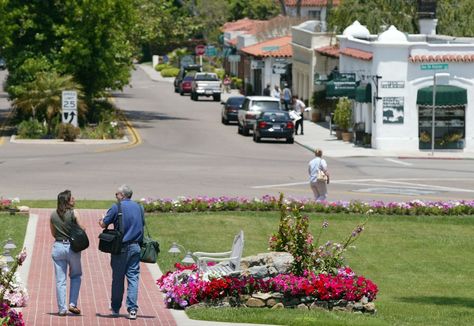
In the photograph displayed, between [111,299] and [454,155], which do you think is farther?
[454,155]

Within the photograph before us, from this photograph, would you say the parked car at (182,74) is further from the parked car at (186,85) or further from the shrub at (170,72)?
the shrub at (170,72)

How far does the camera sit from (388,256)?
24.7 meters

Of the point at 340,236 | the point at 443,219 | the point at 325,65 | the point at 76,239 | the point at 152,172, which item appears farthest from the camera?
the point at 325,65

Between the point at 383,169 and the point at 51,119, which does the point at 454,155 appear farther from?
the point at 51,119

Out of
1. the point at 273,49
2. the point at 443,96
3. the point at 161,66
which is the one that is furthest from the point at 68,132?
the point at 161,66

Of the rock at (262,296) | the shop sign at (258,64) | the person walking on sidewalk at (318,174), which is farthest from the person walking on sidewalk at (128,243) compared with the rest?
the shop sign at (258,64)

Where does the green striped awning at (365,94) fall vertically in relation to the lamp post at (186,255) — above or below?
above

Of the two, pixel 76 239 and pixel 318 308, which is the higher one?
pixel 76 239

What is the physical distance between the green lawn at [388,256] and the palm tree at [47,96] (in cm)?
2488

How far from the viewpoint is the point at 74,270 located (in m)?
16.8

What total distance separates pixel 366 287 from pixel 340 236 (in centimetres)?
964

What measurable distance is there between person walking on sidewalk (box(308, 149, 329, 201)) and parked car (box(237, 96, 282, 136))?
25173 millimetres

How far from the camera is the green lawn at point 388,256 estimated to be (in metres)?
17.1

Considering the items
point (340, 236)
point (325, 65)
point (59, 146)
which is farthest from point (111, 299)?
point (325, 65)
